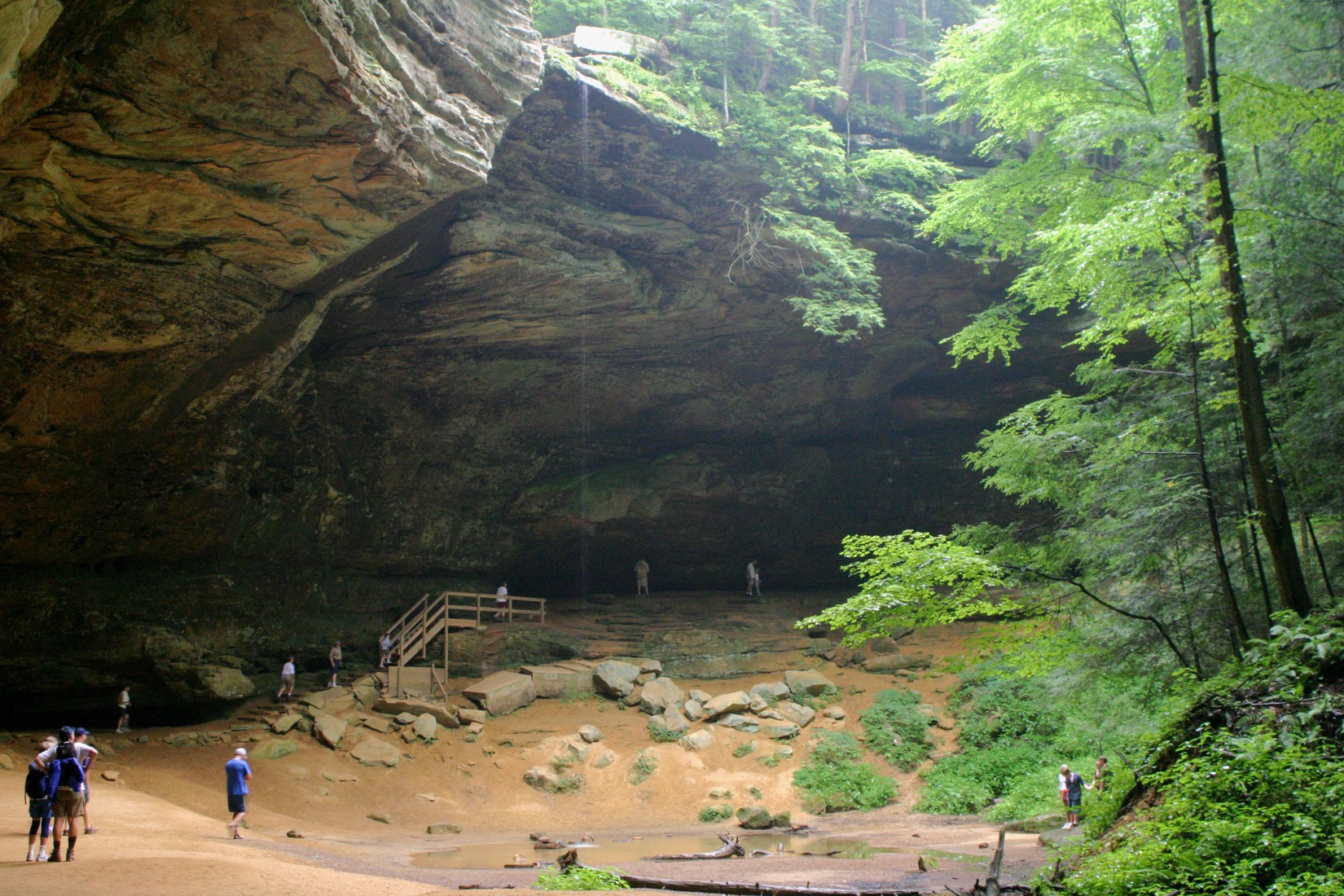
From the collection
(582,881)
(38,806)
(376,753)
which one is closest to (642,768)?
(376,753)

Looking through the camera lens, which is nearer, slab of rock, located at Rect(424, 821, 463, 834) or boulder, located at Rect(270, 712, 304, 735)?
slab of rock, located at Rect(424, 821, 463, 834)

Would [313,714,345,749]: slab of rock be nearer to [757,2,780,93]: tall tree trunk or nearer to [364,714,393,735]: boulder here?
[364,714,393,735]: boulder

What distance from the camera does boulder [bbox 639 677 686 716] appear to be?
18.3 metres

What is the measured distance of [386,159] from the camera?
11.8 metres

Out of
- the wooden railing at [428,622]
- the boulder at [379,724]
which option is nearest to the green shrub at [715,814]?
the boulder at [379,724]

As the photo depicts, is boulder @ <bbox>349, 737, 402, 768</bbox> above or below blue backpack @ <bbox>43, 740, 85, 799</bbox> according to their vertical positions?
below

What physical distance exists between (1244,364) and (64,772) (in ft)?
39.6

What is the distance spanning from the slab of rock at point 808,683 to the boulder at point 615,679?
3.73m

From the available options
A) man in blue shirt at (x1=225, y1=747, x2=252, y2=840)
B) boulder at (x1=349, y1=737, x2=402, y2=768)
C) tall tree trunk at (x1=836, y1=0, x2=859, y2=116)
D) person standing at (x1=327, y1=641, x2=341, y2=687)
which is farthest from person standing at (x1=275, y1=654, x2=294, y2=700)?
tall tree trunk at (x1=836, y1=0, x2=859, y2=116)

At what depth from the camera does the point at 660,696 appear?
60.9ft

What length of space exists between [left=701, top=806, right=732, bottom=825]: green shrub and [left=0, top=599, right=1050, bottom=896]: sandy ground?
250mm

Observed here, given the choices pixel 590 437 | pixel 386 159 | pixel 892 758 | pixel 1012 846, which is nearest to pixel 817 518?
pixel 590 437

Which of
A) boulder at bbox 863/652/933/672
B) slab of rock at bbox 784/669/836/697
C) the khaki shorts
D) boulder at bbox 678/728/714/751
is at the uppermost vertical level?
the khaki shorts

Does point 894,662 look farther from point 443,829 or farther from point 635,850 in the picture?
point 443,829
